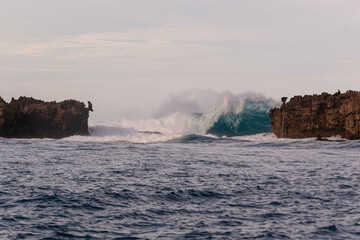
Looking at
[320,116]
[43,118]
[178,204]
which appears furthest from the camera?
[43,118]

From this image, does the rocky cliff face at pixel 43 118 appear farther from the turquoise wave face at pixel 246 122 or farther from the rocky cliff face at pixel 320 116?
the rocky cliff face at pixel 320 116

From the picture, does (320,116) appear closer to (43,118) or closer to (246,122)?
(246,122)

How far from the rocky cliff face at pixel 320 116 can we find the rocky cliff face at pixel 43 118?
126 feet

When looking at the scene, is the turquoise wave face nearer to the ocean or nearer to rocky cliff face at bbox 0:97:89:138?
rocky cliff face at bbox 0:97:89:138

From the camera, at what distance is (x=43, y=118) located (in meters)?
89.3

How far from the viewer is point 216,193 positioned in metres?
18.4

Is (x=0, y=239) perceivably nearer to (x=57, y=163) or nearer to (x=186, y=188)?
(x=186, y=188)

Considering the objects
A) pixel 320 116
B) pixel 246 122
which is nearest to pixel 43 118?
pixel 246 122

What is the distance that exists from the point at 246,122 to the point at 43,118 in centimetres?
4524

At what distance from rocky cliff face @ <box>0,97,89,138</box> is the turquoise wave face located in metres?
32.9

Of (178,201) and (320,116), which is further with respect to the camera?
(320,116)

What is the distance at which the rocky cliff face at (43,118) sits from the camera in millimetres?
87125

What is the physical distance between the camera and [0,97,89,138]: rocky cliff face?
286 feet

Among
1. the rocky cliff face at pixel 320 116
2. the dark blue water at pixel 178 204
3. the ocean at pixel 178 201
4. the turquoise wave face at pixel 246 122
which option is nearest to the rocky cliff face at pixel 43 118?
the turquoise wave face at pixel 246 122
